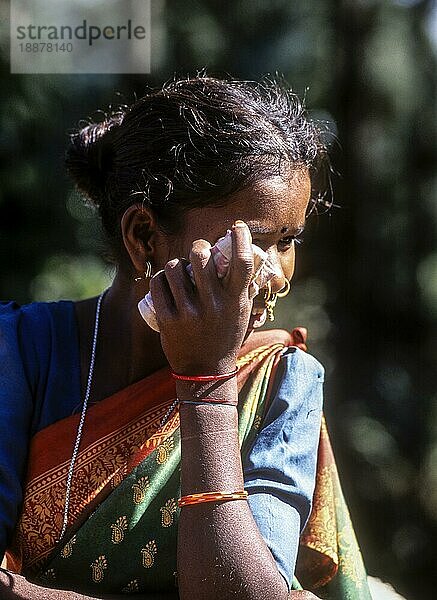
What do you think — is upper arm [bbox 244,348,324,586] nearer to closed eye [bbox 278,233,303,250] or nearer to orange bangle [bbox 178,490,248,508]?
orange bangle [bbox 178,490,248,508]

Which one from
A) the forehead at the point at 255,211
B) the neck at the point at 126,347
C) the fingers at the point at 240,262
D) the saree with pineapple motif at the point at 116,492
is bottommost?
the saree with pineapple motif at the point at 116,492

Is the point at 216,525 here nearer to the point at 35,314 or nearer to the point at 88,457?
the point at 88,457

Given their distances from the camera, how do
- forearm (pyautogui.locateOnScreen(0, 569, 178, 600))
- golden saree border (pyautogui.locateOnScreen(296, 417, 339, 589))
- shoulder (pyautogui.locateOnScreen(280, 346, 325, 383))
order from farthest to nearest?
golden saree border (pyautogui.locateOnScreen(296, 417, 339, 589)) → shoulder (pyautogui.locateOnScreen(280, 346, 325, 383)) → forearm (pyautogui.locateOnScreen(0, 569, 178, 600))

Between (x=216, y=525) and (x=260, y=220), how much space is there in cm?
48

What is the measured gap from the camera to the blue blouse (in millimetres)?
1326

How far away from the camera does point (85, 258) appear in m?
2.87

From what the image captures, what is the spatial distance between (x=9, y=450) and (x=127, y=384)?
235 mm

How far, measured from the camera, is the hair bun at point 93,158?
155cm

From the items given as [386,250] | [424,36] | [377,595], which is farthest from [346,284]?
[377,595]

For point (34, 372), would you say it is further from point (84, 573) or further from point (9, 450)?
point (84, 573)

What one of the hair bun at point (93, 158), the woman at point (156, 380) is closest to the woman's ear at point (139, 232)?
the woman at point (156, 380)

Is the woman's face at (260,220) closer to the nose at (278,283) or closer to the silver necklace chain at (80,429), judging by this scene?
the nose at (278,283)

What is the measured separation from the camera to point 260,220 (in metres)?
1.36

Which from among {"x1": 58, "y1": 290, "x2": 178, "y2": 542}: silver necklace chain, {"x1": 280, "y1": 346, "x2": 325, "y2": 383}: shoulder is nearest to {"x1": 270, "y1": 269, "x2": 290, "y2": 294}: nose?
{"x1": 280, "y1": 346, "x2": 325, "y2": 383}: shoulder
